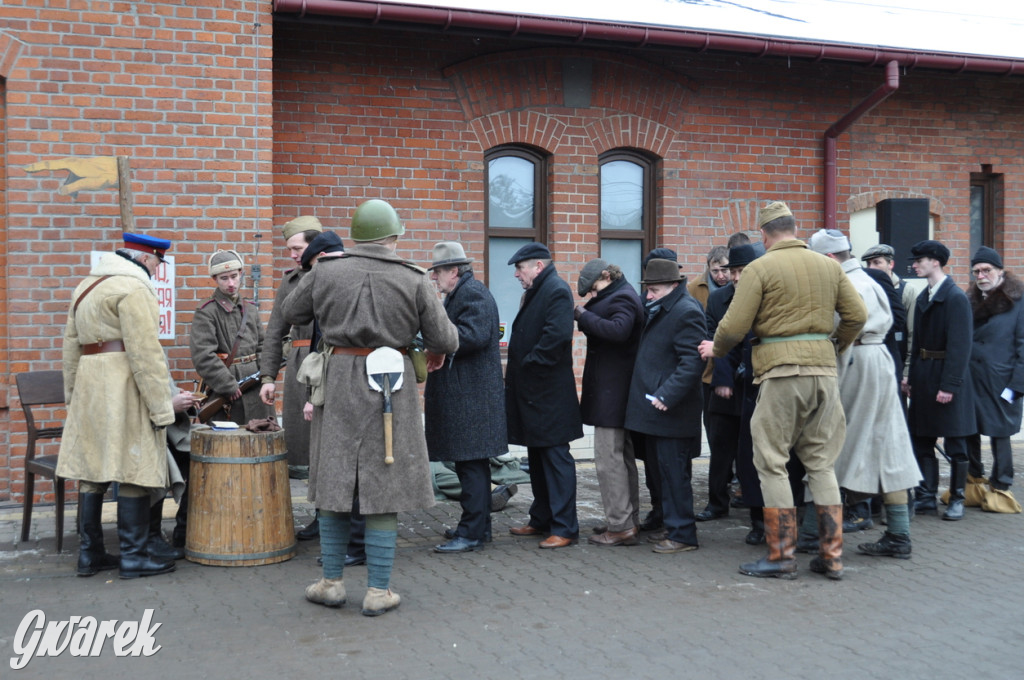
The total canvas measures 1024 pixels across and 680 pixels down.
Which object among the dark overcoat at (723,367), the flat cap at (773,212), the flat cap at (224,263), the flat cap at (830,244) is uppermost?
the flat cap at (773,212)

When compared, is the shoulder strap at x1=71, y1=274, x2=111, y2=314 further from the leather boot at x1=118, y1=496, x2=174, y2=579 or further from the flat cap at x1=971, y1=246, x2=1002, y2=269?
the flat cap at x1=971, y1=246, x2=1002, y2=269

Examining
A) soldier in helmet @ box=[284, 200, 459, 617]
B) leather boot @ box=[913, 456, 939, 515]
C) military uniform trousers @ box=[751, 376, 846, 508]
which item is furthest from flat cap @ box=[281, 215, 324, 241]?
leather boot @ box=[913, 456, 939, 515]

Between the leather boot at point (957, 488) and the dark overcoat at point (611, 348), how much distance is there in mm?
2742

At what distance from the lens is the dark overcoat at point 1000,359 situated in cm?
786

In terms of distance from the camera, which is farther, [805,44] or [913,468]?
[805,44]

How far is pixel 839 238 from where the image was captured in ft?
21.8

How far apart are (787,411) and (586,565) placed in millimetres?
1494

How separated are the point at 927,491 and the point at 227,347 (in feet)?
17.3

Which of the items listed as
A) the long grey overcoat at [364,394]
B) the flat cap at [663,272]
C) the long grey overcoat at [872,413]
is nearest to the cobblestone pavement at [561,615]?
the long grey overcoat at [872,413]

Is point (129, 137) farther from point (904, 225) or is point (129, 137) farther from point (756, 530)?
point (904, 225)

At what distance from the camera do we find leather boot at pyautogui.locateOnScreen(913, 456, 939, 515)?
777 cm

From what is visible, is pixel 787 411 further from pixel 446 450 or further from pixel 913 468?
pixel 446 450

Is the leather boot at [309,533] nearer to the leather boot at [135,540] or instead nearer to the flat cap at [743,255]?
the leather boot at [135,540]

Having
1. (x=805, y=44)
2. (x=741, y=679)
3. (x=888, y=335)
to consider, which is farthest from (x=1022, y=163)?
(x=741, y=679)
